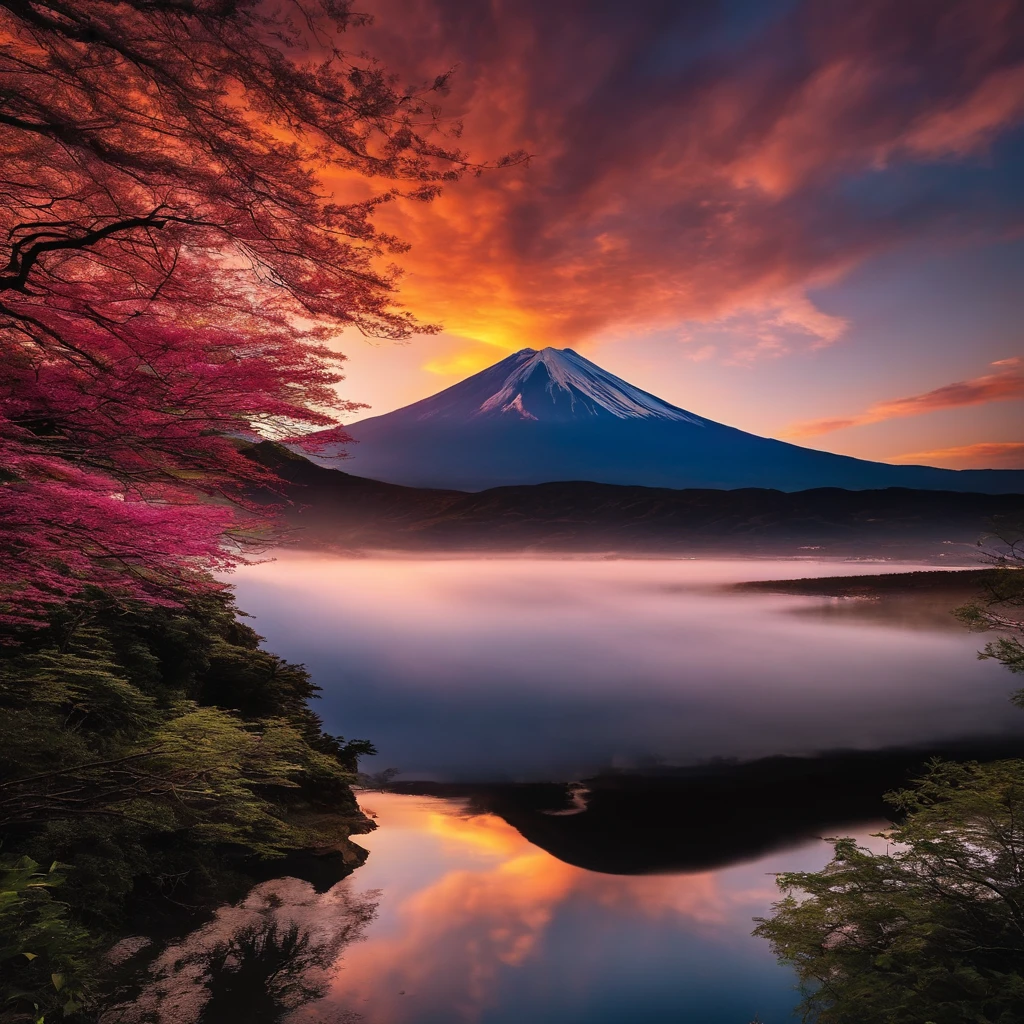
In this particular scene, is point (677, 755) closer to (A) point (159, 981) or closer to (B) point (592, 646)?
(A) point (159, 981)

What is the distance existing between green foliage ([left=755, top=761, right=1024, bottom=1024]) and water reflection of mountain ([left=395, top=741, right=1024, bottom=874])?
9628 millimetres

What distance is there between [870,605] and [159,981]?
9099cm

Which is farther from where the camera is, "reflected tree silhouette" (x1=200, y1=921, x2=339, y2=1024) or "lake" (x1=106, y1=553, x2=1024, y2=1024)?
"lake" (x1=106, y1=553, x2=1024, y2=1024)

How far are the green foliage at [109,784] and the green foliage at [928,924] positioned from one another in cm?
727

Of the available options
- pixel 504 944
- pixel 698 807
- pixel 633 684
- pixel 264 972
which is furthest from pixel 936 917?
pixel 633 684

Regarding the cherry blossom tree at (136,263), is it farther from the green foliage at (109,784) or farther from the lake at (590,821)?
the lake at (590,821)

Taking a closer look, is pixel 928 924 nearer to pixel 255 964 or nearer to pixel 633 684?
pixel 255 964

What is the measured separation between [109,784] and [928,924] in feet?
28.5

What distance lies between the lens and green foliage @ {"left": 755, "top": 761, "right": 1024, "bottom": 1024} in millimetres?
5785

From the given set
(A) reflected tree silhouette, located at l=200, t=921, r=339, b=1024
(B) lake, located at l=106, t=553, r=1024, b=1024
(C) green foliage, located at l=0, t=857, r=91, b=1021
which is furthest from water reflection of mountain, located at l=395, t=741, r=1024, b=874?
(C) green foliage, located at l=0, t=857, r=91, b=1021

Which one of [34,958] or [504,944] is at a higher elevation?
[34,958]

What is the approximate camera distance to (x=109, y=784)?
6.84 metres

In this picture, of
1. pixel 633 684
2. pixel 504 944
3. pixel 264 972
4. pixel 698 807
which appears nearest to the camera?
pixel 264 972

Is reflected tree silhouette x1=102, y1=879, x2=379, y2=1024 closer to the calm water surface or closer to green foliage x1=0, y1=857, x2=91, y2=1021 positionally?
the calm water surface
